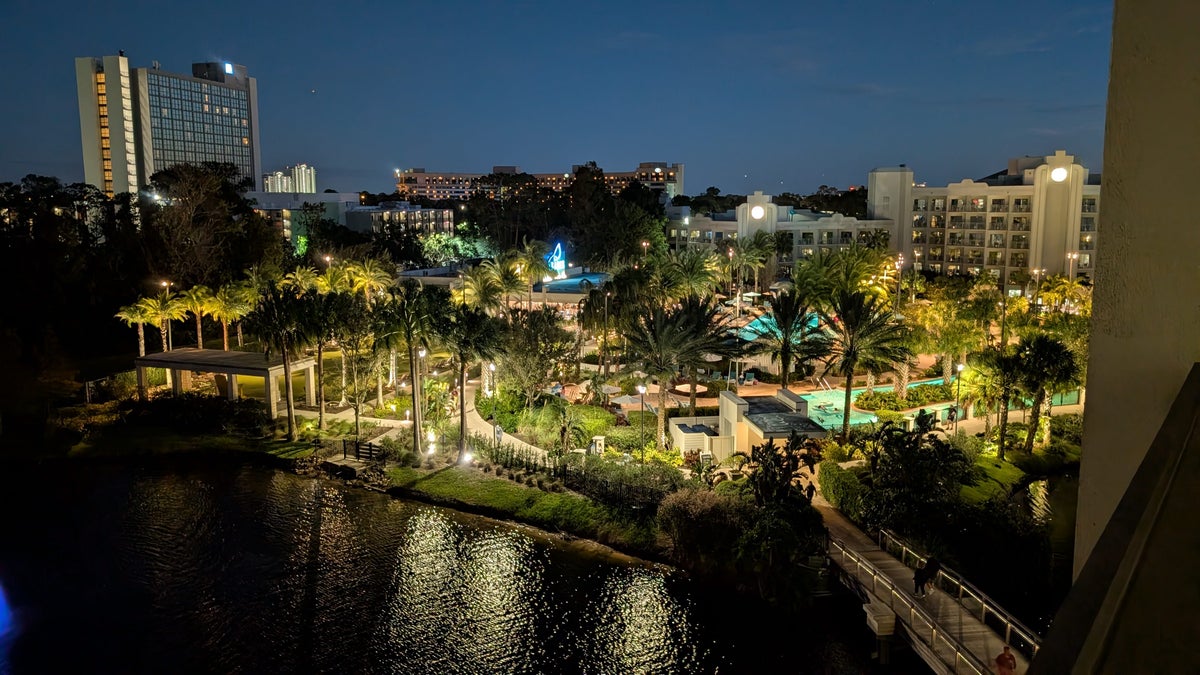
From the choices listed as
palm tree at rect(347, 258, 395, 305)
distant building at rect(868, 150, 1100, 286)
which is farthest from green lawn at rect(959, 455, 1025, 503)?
distant building at rect(868, 150, 1100, 286)

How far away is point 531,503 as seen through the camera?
2722cm

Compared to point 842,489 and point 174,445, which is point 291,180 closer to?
point 174,445

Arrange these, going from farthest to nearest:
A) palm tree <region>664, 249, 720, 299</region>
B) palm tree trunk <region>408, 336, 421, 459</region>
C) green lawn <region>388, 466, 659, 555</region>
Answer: palm tree <region>664, 249, 720, 299</region> < palm tree trunk <region>408, 336, 421, 459</region> < green lawn <region>388, 466, 659, 555</region>

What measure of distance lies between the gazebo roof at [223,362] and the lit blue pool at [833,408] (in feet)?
77.4

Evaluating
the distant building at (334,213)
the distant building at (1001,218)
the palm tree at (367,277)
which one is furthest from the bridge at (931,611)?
the distant building at (334,213)

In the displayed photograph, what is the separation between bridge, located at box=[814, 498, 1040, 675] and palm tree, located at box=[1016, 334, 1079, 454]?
1129cm

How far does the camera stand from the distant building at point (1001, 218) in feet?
244

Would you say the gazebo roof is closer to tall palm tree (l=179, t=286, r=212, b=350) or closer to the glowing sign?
tall palm tree (l=179, t=286, r=212, b=350)

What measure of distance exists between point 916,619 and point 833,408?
17.6 meters

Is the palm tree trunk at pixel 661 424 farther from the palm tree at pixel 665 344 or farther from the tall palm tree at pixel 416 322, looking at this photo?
the tall palm tree at pixel 416 322

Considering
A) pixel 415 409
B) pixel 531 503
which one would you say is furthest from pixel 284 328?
pixel 531 503

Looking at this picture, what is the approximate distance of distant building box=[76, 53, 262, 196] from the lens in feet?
423

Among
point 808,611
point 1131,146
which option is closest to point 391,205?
point 808,611

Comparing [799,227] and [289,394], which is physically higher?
[799,227]
